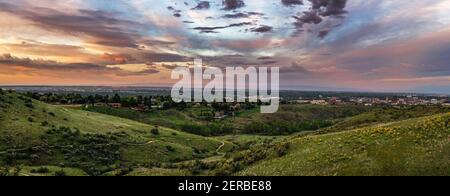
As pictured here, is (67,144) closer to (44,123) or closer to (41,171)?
(44,123)

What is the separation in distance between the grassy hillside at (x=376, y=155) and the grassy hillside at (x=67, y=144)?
2223cm

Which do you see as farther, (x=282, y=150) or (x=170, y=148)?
(x=170, y=148)

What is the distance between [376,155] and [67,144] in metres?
54.8

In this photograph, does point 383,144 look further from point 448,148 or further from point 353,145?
point 448,148

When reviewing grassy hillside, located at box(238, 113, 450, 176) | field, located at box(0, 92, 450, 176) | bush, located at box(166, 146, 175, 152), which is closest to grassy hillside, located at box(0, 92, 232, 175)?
bush, located at box(166, 146, 175, 152)

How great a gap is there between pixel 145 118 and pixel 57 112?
8604 cm

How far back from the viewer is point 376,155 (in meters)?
29.6

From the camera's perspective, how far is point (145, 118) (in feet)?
598

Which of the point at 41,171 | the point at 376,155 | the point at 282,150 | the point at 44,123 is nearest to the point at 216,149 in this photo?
the point at 44,123

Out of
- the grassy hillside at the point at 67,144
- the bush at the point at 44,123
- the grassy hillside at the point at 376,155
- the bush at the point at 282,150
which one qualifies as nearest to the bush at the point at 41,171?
the grassy hillside at the point at 67,144

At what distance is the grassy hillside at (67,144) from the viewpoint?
2265 inches

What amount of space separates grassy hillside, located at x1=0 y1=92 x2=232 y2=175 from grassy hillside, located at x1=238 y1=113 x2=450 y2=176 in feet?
72.9

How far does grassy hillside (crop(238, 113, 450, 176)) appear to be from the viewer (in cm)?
2706
